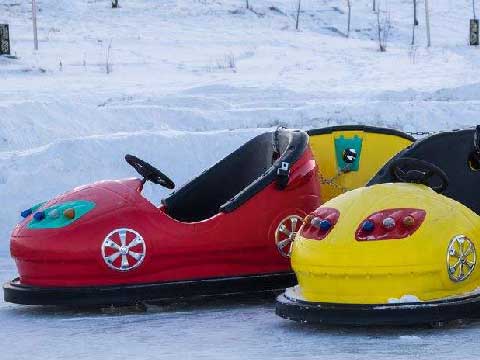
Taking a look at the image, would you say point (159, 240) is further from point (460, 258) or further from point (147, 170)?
point (460, 258)

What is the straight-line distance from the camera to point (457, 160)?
24.0ft

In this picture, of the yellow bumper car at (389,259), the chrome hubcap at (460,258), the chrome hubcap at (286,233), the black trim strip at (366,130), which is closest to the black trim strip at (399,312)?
the yellow bumper car at (389,259)

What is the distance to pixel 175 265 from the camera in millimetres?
7625

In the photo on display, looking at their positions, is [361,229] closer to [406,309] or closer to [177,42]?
[406,309]

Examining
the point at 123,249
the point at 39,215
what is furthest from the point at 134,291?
the point at 39,215

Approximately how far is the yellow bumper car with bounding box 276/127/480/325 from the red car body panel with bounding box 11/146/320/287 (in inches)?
39.9

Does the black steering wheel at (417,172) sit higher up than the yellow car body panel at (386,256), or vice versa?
the black steering wheel at (417,172)

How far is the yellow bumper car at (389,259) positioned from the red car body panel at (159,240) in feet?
3.33

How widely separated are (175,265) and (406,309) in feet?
5.97

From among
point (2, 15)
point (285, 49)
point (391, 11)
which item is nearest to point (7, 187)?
point (285, 49)

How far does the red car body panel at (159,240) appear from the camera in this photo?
7.52 m

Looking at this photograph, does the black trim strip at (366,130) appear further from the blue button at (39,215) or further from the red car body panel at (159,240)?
the blue button at (39,215)

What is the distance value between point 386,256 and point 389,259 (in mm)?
20

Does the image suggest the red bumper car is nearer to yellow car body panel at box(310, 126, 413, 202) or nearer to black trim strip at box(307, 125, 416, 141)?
yellow car body panel at box(310, 126, 413, 202)
